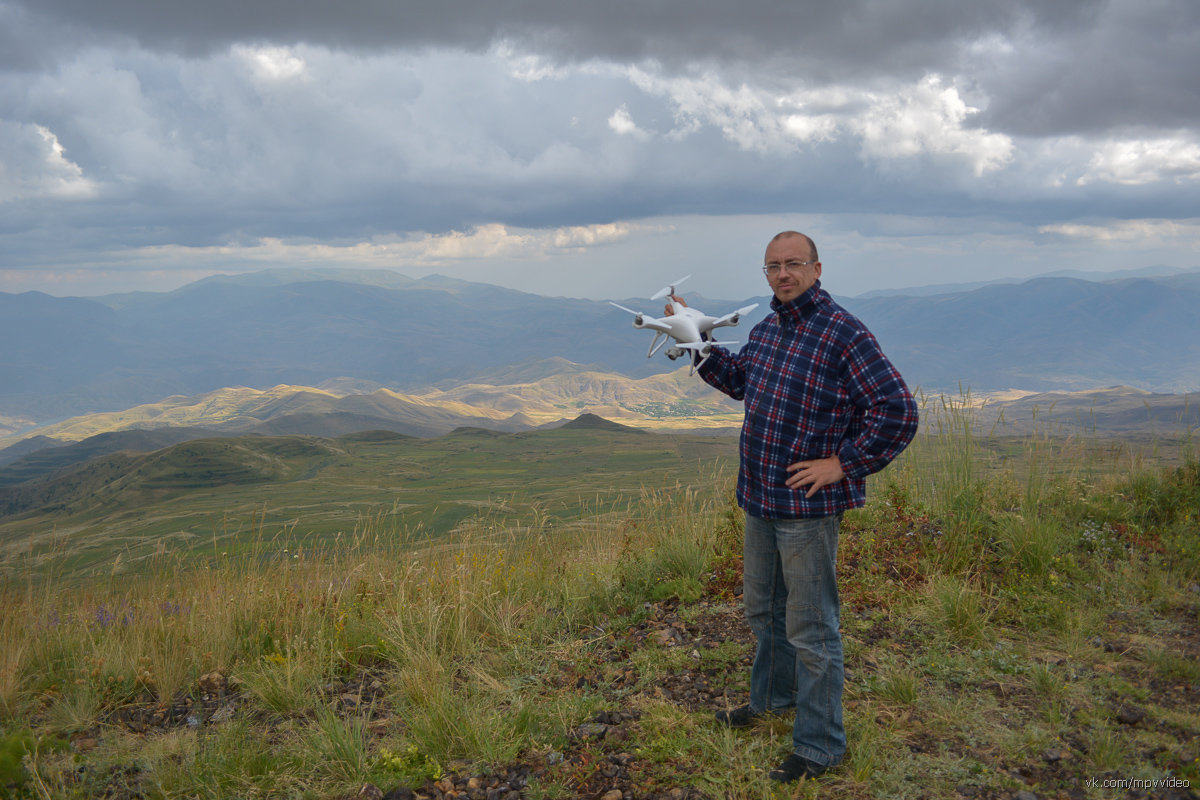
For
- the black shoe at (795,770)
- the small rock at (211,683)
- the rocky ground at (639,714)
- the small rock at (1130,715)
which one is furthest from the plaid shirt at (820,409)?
the small rock at (211,683)

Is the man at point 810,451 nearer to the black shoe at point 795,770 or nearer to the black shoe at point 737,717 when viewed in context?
the black shoe at point 795,770

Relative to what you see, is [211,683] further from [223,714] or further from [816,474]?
[816,474]

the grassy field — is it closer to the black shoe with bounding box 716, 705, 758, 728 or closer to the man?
the black shoe with bounding box 716, 705, 758, 728

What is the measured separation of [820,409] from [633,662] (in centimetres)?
250

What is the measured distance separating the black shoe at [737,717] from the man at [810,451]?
1.37 feet

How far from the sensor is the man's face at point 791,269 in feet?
11.0

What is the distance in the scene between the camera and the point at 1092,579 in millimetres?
5711

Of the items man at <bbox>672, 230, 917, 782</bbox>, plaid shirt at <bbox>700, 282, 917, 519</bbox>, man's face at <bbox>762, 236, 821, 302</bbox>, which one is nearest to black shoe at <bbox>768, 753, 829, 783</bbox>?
man at <bbox>672, 230, 917, 782</bbox>

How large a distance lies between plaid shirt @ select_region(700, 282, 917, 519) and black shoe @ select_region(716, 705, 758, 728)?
1281mm

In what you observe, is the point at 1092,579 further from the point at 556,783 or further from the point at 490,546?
the point at 490,546

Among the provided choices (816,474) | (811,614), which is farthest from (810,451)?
(811,614)

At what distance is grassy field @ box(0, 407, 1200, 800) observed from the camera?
11.5 ft

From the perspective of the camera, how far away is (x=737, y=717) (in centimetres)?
394

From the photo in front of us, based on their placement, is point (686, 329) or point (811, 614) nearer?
point (811, 614)
